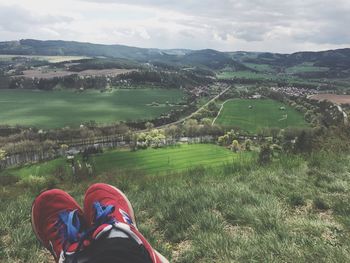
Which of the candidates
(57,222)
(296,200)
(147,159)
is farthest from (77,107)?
(57,222)

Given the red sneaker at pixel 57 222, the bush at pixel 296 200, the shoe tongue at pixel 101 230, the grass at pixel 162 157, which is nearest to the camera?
the shoe tongue at pixel 101 230

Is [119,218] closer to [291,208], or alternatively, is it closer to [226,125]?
[291,208]

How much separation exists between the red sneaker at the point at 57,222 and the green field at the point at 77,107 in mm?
121842

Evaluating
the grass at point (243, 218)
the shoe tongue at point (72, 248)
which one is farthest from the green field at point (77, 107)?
the shoe tongue at point (72, 248)

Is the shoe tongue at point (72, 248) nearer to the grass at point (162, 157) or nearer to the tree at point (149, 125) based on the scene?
the grass at point (162, 157)

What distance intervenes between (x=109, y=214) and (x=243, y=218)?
2010 mm

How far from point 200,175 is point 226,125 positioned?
100953 millimetres

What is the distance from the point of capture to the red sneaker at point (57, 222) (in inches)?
137

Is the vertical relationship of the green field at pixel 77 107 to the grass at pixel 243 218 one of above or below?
below

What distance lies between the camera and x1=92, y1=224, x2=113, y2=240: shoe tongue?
10.1 ft

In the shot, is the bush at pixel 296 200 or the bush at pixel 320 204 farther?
the bush at pixel 296 200

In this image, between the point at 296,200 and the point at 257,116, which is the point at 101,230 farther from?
the point at 257,116

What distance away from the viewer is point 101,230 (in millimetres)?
3123

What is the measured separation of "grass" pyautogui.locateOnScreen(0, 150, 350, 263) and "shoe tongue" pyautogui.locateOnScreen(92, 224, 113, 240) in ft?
4.11
